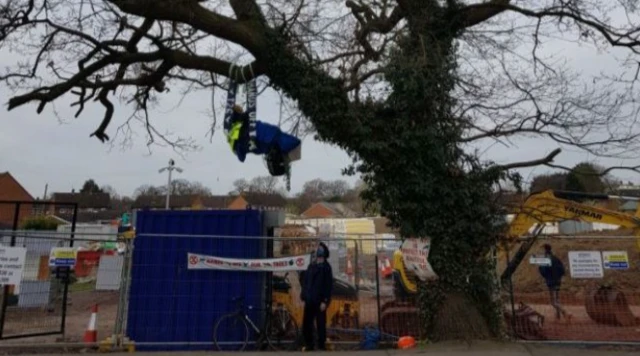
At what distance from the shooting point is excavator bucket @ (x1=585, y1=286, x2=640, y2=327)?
12.6 meters

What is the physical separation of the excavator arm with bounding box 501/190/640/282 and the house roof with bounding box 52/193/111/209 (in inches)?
3787

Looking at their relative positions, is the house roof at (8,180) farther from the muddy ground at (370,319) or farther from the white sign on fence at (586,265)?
the white sign on fence at (586,265)

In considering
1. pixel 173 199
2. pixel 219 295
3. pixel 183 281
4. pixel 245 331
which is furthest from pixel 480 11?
pixel 173 199

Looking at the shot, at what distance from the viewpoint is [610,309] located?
12875 millimetres

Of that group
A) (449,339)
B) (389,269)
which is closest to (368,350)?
(449,339)

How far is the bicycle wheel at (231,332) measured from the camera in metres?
10.2

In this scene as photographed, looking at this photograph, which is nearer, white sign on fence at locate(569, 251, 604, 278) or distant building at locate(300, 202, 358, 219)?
white sign on fence at locate(569, 251, 604, 278)

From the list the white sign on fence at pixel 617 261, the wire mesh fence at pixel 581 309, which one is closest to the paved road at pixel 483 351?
the wire mesh fence at pixel 581 309

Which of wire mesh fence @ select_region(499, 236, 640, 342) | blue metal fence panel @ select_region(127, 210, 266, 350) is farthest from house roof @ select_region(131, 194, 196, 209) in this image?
blue metal fence panel @ select_region(127, 210, 266, 350)

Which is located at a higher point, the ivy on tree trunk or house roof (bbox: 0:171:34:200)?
house roof (bbox: 0:171:34:200)

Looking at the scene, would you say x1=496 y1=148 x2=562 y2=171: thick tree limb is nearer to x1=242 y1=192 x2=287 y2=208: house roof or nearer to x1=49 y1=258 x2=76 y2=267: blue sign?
x1=49 y1=258 x2=76 y2=267: blue sign

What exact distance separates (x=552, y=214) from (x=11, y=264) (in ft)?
32.9

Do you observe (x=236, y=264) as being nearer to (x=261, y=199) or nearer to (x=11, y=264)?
(x=11, y=264)

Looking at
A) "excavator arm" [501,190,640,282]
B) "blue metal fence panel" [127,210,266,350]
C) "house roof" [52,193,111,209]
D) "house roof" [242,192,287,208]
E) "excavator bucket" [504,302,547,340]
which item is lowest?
"excavator bucket" [504,302,547,340]
